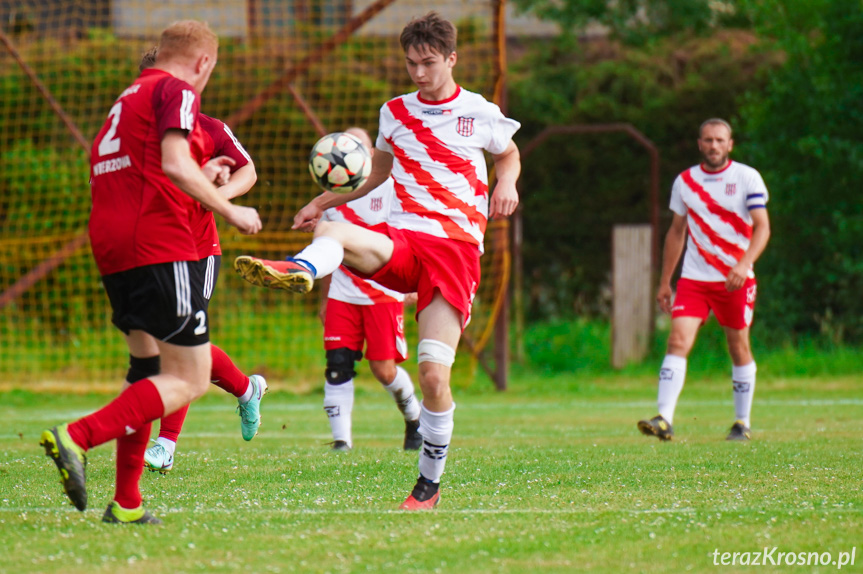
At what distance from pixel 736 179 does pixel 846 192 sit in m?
7.55

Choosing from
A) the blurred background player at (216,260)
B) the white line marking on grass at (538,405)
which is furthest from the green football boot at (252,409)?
the white line marking on grass at (538,405)

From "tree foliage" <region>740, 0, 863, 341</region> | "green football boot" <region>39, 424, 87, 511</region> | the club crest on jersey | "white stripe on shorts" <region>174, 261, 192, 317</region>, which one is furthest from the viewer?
"tree foliage" <region>740, 0, 863, 341</region>

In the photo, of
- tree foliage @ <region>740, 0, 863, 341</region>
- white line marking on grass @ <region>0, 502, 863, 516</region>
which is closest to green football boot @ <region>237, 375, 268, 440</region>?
white line marking on grass @ <region>0, 502, 863, 516</region>

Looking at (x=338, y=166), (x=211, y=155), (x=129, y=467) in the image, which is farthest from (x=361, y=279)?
(x=129, y=467)

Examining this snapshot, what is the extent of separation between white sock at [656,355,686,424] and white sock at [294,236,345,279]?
4486 millimetres

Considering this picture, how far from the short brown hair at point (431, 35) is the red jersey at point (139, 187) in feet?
3.91

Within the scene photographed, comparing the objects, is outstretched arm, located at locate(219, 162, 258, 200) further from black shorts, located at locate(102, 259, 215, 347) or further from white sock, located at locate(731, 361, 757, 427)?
white sock, located at locate(731, 361, 757, 427)

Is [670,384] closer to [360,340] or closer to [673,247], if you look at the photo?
[673,247]

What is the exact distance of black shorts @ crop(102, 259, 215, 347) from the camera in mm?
4156

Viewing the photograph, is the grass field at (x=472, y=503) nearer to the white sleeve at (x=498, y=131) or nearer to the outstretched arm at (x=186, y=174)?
the outstretched arm at (x=186, y=174)

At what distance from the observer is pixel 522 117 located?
60.3 feet

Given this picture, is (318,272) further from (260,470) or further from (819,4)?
(819,4)

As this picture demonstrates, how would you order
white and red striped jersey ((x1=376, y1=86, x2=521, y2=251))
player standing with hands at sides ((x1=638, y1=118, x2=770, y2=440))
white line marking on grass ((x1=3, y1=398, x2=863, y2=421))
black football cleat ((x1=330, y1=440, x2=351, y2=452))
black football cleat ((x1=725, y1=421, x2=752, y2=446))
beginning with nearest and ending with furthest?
white and red striped jersey ((x1=376, y1=86, x2=521, y2=251)), black football cleat ((x1=330, y1=440, x2=351, y2=452)), black football cleat ((x1=725, y1=421, x2=752, y2=446)), player standing with hands at sides ((x1=638, y1=118, x2=770, y2=440)), white line marking on grass ((x1=3, y1=398, x2=863, y2=421))

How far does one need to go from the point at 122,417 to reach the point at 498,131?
2.26 metres
